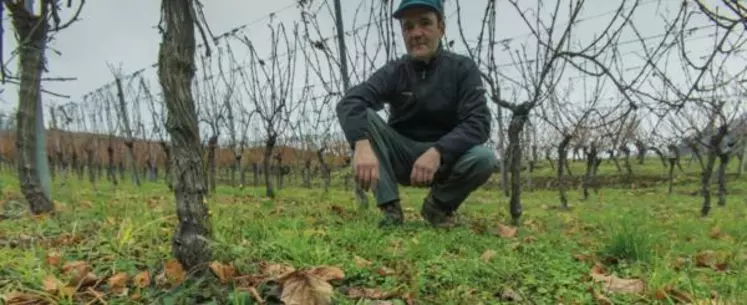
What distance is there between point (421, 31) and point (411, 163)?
715 mm

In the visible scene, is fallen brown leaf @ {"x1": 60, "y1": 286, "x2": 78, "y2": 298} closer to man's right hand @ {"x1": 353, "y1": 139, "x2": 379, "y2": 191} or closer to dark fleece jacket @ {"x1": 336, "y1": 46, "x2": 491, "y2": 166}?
man's right hand @ {"x1": 353, "y1": 139, "x2": 379, "y2": 191}

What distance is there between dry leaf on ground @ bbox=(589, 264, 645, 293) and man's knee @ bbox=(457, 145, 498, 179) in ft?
3.63

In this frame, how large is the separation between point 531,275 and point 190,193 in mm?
1085

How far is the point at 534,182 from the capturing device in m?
22.1

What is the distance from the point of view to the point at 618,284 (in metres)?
1.65

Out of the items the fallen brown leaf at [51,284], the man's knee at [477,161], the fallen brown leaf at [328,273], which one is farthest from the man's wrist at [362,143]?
the fallen brown leaf at [51,284]

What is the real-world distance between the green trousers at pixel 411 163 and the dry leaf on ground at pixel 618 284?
1121mm

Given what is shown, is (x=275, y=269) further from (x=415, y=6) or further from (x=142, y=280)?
(x=415, y=6)

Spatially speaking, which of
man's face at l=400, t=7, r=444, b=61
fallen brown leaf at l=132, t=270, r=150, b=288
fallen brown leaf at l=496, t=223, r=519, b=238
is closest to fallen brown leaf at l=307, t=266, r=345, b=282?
fallen brown leaf at l=132, t=270, r=150, b=288

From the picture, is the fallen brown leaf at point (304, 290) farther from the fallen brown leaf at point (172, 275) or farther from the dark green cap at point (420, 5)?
the dark green cap at point (420, 5)

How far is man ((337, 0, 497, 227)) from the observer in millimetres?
2670

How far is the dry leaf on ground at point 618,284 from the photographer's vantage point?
5.25ft

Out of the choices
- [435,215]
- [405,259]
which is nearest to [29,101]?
[435,215]

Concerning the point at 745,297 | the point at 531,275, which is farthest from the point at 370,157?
the point at 745,297
